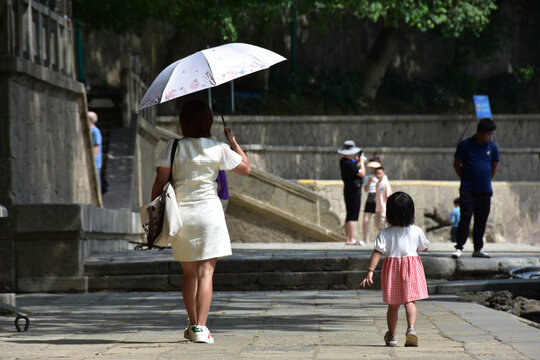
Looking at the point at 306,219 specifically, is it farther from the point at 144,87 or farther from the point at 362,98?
the point at 362,98

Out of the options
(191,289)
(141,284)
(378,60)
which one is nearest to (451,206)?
(378,60)

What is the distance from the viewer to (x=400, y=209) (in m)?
6.15

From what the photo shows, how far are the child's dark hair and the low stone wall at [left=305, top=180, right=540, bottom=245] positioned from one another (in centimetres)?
1637

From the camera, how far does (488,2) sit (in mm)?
26953

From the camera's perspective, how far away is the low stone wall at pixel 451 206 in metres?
23.8

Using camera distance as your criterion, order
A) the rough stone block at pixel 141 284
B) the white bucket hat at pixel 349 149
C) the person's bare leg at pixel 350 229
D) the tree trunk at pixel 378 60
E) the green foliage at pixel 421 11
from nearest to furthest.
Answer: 1. the rough stone block at pixel 141 284
2. the white bucket hat at pixel 349 149
3. the person's bare leg at pixel 350 229
4. the green foliage at pixel 421 11
5. the tree trunk at pixel 378 60

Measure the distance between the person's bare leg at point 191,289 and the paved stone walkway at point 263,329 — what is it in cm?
20

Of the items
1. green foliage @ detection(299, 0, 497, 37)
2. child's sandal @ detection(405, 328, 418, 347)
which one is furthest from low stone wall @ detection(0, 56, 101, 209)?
green foliage @ detection(299, 0, 497, 37)

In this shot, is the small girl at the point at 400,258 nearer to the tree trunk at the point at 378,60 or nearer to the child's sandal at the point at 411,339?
the child's sandal at the point at 411,339

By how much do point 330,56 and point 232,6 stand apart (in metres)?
9.97

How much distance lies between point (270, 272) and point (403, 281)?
5.01 meters

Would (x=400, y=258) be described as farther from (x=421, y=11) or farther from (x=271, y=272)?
(x=421, y=11)

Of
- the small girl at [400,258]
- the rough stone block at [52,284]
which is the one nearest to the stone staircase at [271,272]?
the rough stone block at [52,284]

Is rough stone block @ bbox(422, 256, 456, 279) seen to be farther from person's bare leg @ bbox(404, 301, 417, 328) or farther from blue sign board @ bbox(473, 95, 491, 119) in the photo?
blue sign board @ bbox(473, 95, 491, 119)
